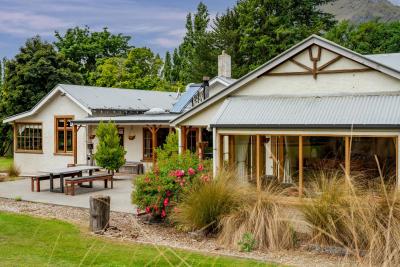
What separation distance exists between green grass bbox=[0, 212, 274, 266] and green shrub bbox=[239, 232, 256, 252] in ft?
2.00

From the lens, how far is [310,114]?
12695 mm

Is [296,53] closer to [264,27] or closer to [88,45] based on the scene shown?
[264,27]

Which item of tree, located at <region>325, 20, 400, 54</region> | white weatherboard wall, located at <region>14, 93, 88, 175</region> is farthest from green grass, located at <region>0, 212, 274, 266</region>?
tree, located at <region>325, 20, 400, 54</region>

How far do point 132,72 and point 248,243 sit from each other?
3760cm

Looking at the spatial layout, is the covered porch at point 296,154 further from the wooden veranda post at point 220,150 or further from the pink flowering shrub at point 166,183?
the pink flowering shrub at point 166,183

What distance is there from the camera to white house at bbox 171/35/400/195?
12047 millimetres

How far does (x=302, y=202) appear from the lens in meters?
8.23

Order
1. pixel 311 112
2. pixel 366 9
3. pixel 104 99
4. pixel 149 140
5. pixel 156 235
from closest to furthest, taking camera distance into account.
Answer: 1. pixel 156 235
2. pixel 311 112
3. pixel 149 140
4. pixel 104 99
5. pixel 366 9

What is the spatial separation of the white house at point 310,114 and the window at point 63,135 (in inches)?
404

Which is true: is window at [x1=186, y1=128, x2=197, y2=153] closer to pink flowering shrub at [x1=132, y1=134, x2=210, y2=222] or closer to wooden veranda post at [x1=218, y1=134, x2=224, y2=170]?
wooden veranda post at [x1=218, y1=134, x2=224, y2=170]

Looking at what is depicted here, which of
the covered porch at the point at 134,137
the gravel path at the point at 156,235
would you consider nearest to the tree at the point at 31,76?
the covered porch at the point at 134,137

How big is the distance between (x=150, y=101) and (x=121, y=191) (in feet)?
40.4

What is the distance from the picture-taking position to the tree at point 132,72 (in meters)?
43.1

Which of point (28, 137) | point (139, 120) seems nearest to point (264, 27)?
point (28, 137)
